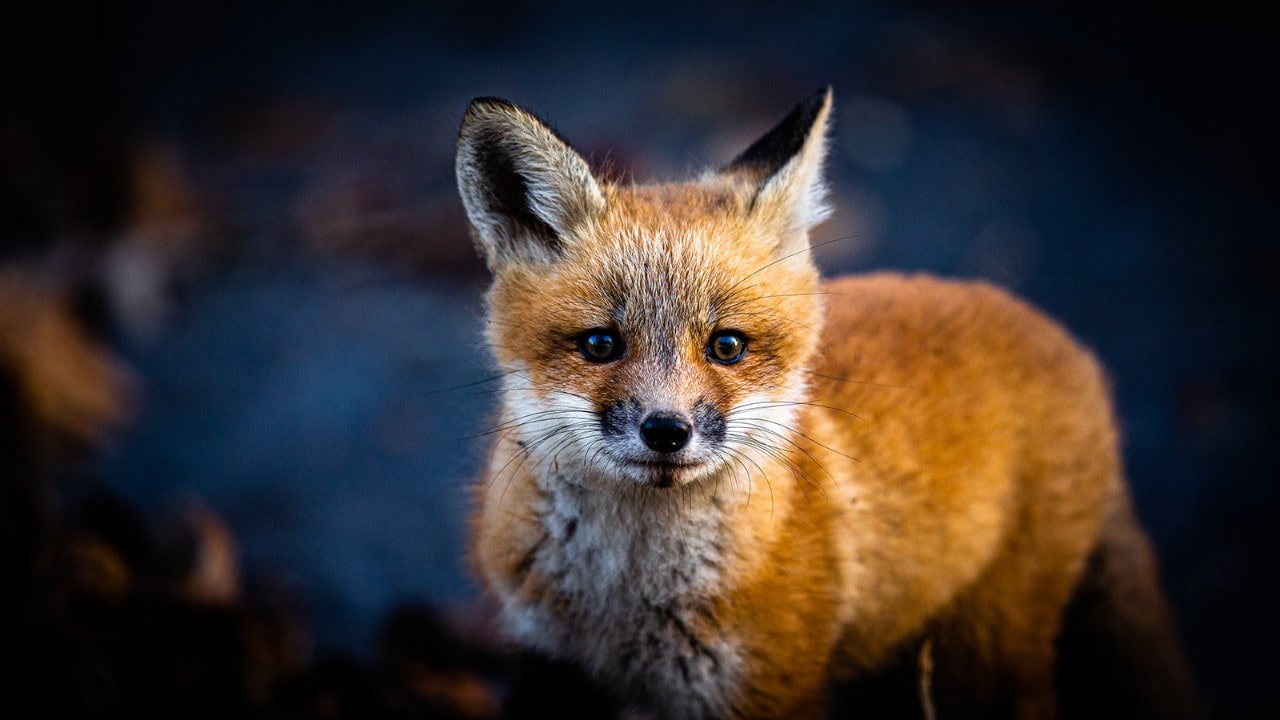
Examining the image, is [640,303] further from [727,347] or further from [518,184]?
[518,184]

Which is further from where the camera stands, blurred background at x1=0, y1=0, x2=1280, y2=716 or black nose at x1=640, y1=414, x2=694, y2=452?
blurred background at x1=0, y1=0, x2=1280, y2=716

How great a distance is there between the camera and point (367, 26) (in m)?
7.42

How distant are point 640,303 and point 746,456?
0.40 metres

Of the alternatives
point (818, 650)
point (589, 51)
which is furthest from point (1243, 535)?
point (589, 51)

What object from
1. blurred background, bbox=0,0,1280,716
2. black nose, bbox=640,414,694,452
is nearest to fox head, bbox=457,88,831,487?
black nose, bbox=640,414,694,452

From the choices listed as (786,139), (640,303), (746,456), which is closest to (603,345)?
(640,303)

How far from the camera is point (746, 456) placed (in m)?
1.99

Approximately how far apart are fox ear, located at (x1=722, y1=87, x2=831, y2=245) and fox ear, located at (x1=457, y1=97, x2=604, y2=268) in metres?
0.39

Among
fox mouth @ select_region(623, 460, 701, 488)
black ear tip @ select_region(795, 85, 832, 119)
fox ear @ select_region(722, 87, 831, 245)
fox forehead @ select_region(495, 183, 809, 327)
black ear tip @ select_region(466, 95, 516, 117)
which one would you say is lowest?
fox mouth @ select_region(623, 460, 701, 488)

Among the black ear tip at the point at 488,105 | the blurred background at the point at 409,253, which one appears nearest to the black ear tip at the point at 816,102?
the black ear tip at the point at 488,105

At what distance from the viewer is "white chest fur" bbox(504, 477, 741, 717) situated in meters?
2.03

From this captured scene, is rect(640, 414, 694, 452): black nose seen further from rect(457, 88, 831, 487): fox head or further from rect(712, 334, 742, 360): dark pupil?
rect(712, 334, 742, 360): dark pupil

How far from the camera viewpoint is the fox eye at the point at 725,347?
1.95 metres

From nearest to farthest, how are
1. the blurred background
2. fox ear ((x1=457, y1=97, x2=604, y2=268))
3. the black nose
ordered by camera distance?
the black nose → fox ear ((x1=457, y1=97, x2=604, y2=268)) → the blurred background
